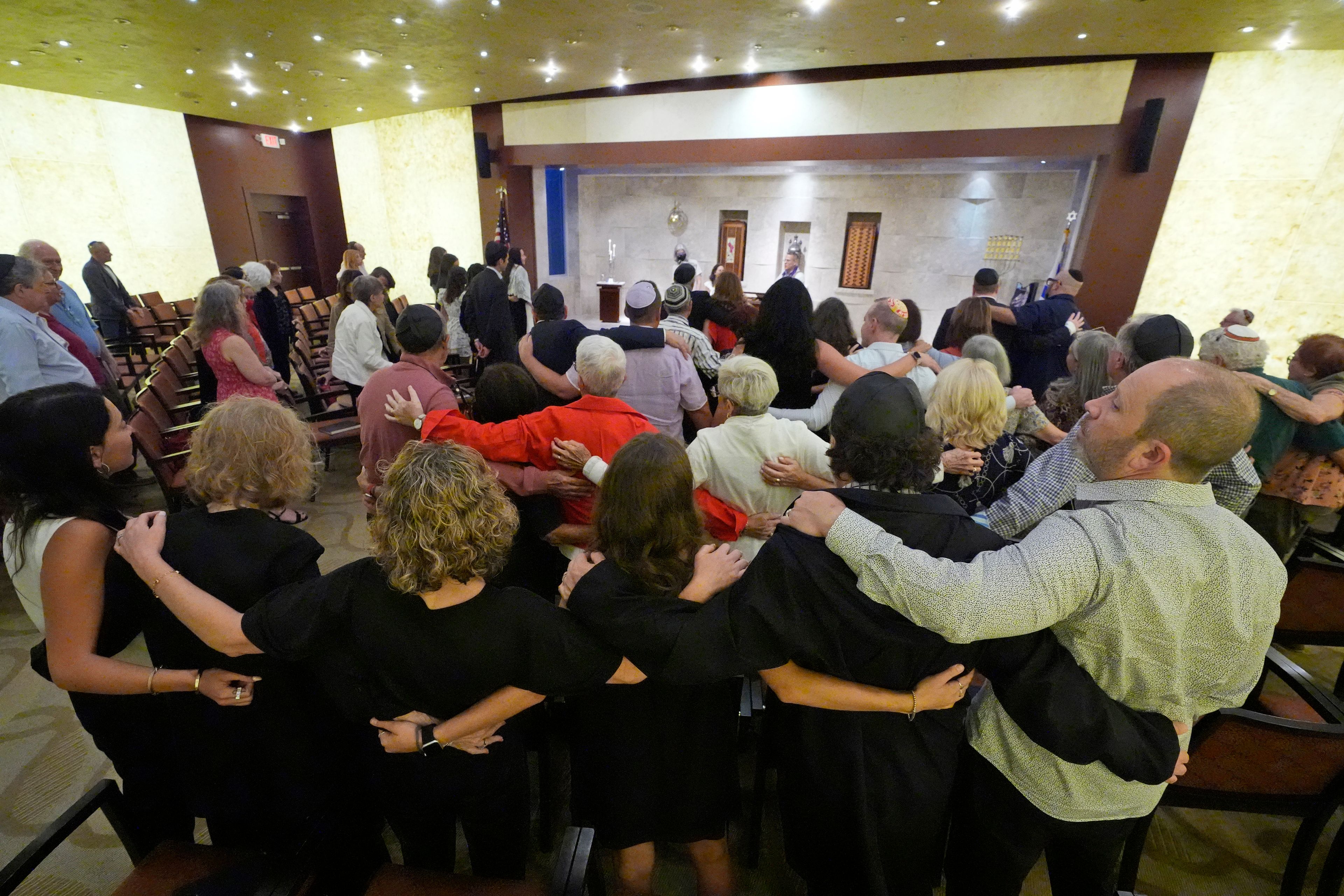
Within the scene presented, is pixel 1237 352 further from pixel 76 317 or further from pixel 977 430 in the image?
pixel 76 317

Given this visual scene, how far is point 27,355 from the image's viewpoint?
2.77 m

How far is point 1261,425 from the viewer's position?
2363 mm

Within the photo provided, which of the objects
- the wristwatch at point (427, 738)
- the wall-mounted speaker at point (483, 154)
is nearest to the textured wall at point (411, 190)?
the wall-mounted speaker at point (483, 154)

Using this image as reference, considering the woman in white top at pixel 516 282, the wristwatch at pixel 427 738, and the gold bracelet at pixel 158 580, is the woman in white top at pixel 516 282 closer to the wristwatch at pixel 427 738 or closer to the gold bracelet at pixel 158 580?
the gold bracelet at pixel 158 580

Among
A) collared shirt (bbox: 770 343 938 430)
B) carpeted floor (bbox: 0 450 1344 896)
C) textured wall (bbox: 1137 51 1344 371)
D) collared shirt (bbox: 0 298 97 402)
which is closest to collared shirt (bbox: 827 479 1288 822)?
carpeted floor (bbox: 0 450 1344 896)

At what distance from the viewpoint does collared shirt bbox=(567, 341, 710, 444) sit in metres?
2.61

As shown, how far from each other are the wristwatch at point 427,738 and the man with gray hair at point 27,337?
9.44ft

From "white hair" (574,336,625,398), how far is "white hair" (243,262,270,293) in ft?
16.3

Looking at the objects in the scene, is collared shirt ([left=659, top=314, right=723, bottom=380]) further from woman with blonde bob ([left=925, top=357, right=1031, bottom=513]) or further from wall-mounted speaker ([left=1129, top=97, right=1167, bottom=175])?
wall-mounted speaker ([left=1129, top=97, right=1167, bottom=175])

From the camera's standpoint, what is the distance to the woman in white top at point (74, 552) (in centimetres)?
119

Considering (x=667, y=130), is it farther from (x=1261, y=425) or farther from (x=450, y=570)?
(x=450, y=570)

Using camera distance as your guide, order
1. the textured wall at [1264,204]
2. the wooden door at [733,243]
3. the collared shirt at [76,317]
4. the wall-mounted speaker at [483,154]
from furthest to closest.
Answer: the wooden door at [733,243], the wall-mounted speaker at [483,154], the textured wall at [1264,204], the collared shirt at [76,317]

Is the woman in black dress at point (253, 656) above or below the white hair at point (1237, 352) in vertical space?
below

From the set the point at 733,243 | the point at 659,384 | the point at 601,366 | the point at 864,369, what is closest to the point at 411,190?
the point at 733,243
